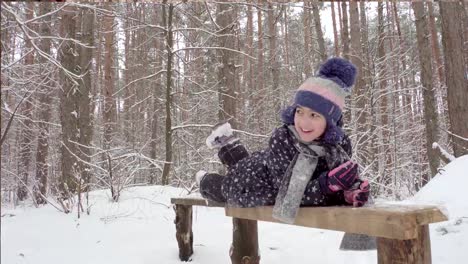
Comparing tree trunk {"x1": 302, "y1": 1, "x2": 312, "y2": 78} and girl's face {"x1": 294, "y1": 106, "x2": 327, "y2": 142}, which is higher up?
tree trunk {"x1": 302, "y1": 1, "x2": 312, "y2": 78}

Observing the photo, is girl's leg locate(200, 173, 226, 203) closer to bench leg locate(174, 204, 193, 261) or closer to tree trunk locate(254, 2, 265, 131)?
bench leg locate(174, 204, 193, 261)

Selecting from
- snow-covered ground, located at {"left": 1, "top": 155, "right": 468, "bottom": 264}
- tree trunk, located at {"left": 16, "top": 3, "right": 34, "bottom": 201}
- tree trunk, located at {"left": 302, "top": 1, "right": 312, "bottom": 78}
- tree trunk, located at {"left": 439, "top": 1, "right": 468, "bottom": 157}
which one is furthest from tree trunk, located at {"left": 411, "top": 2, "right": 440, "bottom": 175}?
tree trunk, located at {"left": 16, "top": 3, "right": 34, "bottom": 201}

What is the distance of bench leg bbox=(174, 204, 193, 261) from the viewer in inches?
106

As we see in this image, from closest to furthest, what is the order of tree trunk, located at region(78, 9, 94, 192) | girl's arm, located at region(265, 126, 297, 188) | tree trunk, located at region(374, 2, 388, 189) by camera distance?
1. girl's arm, located at region(265, 126, 297, 188)
2. tree trunk, located at region(78, 9, 94, 192)
3. tree trunk, located at region(374, 2, 388, 189)

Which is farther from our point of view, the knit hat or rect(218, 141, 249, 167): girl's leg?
rect(218, 141, 249, 167): girl's leg

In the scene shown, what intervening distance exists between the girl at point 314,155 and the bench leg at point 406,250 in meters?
0.17

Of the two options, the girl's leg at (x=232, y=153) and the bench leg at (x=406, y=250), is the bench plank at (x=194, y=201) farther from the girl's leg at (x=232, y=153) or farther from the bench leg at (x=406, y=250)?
the bench leg at (x=406, y=250)

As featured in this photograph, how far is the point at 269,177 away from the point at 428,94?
18.3 ft

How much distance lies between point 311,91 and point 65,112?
1059mm

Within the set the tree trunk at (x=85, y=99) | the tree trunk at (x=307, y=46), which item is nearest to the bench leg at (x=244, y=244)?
the tree trunk at (x=85, y=99)

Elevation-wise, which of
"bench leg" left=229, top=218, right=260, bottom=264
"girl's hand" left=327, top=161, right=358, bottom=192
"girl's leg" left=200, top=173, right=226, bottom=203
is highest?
"girl's hand" left=327, top=161, right=358, bottom=192

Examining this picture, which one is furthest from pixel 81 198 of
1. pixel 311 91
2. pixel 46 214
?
pixel 311 91

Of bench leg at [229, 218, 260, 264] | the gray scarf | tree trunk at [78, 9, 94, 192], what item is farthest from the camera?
bench leg at [229, 218, 260, 264]

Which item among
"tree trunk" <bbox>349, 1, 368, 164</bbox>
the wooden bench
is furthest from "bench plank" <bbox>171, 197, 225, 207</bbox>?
"tree trunk" <bbox>349, 1, 368, 164</bbox>
